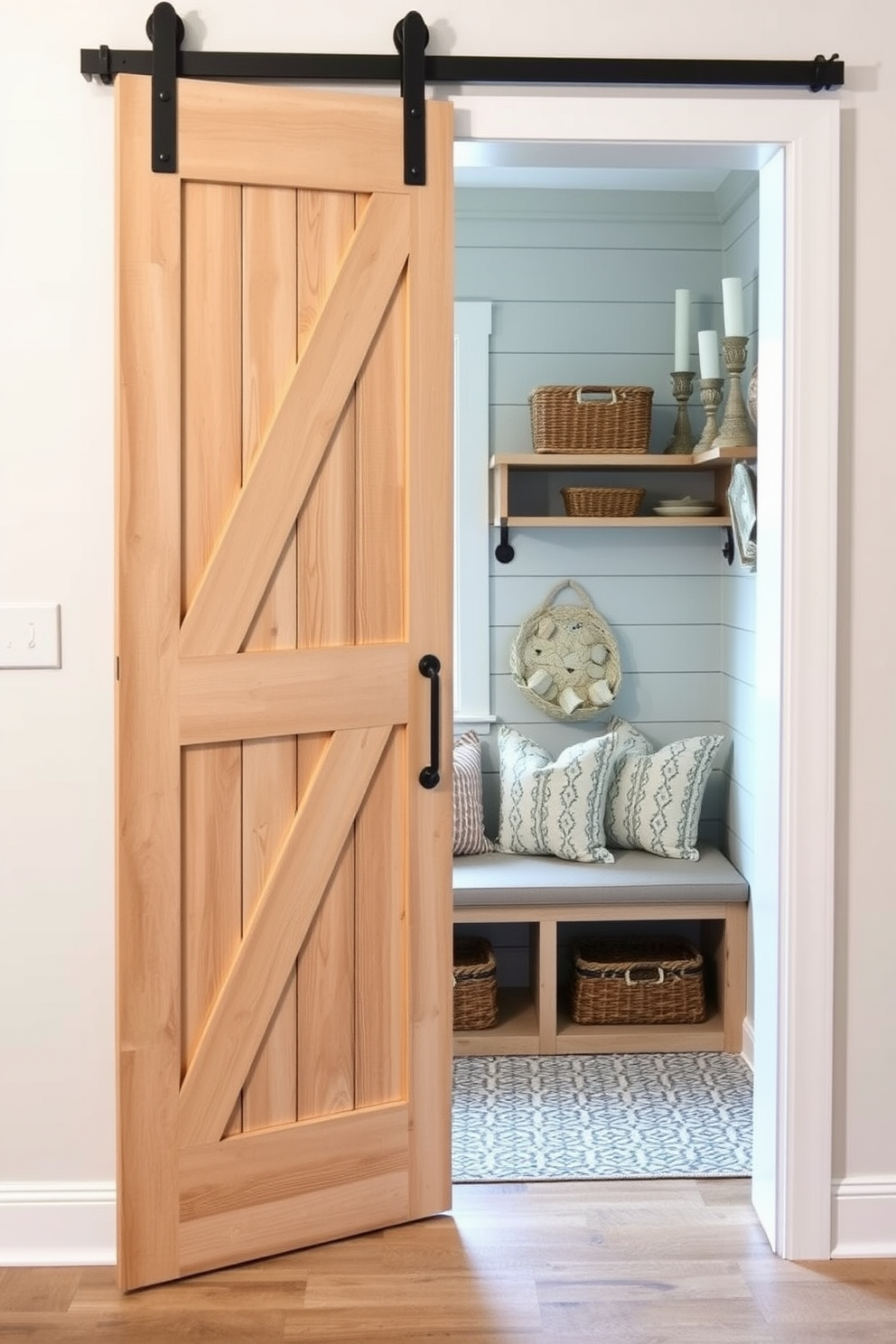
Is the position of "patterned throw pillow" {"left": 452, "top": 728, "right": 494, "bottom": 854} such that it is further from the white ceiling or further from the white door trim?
the white ceiling

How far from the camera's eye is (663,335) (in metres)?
4.28

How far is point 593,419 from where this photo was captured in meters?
4.02

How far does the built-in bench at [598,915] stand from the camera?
3.81m

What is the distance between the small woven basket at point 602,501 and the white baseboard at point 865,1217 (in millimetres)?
2072

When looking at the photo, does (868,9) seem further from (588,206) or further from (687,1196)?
(687,1196)

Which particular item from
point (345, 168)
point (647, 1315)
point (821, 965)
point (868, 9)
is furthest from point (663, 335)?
point (647, 1315)

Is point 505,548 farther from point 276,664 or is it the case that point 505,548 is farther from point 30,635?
point 30,635

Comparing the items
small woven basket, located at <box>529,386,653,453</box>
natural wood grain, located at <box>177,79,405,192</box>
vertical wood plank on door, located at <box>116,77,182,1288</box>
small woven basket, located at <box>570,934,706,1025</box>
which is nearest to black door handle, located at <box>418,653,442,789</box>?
vertical wood plank on door, located at <box>116,77,182,1288</box>

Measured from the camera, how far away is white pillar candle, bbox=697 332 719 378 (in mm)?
3836

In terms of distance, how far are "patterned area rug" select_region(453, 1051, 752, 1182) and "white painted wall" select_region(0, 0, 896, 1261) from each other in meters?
0.55

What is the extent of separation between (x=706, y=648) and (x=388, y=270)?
212 cm

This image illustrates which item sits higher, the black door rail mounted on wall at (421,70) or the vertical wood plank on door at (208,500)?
the black door rail mounted on wall at (421,70)

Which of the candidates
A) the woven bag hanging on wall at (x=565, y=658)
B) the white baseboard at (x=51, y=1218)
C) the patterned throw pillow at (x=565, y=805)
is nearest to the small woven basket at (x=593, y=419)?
the woven bag hanging on wall at (x=565, y=658)

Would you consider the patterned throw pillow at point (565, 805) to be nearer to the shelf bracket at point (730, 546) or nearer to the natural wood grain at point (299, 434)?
the shelf bracket at point (730, 546)
